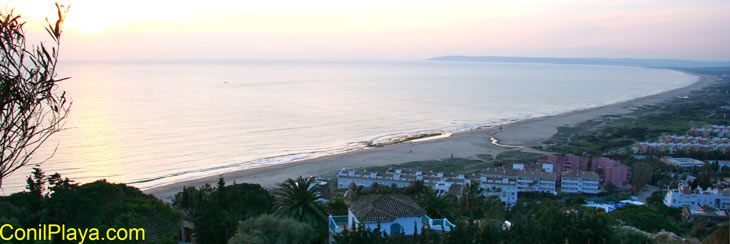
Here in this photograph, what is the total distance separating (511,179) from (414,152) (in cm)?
1220

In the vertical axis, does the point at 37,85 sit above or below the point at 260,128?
above

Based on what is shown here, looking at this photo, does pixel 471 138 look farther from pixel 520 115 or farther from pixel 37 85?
pixel 37 85

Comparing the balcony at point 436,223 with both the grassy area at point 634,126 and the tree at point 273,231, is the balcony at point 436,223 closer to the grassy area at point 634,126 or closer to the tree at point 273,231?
the tree at point 273,231

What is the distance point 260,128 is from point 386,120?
15.1 meters

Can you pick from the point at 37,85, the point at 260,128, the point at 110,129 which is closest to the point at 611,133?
the point at 260,128

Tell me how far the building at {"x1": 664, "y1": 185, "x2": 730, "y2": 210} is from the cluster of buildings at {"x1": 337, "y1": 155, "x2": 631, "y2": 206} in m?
4.22

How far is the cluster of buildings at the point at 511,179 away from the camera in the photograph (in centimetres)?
2761

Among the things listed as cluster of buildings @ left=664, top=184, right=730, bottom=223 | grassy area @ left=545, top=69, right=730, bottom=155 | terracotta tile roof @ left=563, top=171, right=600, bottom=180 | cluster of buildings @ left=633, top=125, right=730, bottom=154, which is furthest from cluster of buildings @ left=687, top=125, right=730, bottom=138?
terracotta tile roof @ left=563, top=171, right=600, bottom=180

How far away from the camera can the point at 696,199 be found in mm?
26000

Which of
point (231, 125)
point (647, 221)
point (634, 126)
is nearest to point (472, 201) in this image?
point (647, 221)

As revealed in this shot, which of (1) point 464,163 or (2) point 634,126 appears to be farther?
(2) point 634,126

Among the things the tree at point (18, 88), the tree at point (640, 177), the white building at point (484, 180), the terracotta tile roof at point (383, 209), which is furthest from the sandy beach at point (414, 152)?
the tree at point (18, 88)

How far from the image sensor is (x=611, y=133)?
50031 mm

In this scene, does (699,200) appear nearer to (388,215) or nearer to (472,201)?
(472,201)
